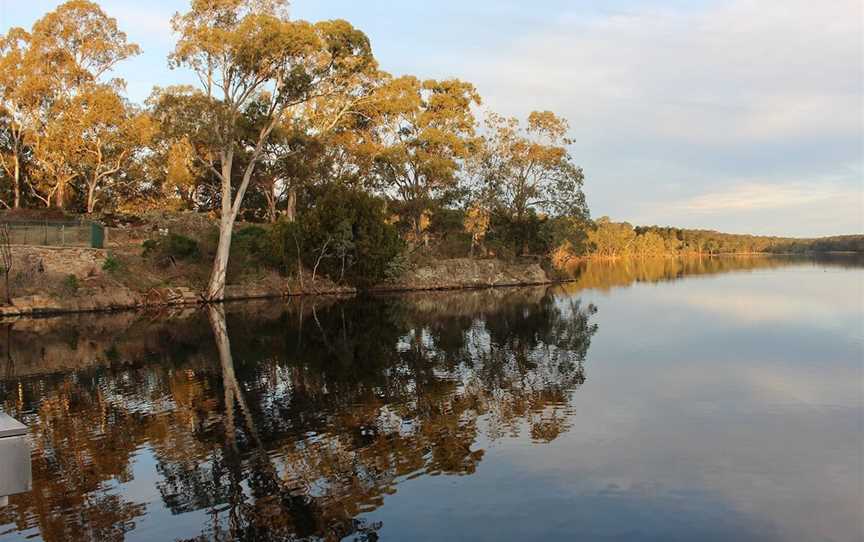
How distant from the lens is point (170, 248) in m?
36.2

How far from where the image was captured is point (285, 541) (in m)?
6.15

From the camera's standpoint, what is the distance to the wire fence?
31.8 m

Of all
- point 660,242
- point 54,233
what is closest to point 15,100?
point 54,233

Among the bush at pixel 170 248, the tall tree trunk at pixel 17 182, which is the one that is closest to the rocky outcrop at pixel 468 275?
the bush at pixel 170 248

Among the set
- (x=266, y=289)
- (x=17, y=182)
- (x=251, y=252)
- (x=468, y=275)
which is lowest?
(x=266, y=289)

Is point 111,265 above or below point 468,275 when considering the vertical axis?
above

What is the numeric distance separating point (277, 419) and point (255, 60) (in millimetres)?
26320

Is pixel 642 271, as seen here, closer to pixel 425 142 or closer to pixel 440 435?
pixel 425 142

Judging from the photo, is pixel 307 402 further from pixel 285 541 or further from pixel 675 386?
pixel 675 386

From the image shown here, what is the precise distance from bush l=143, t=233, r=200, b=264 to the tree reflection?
50.1ft

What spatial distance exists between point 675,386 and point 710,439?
3.92m

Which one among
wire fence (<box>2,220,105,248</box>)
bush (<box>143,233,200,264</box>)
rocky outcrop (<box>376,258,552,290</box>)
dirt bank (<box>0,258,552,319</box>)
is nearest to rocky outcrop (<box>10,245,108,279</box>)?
wire fence (<box>2,220,105,248</box>)

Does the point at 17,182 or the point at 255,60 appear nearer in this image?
the point at 255,60

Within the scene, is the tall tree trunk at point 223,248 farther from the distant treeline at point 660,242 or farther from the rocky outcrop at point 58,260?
the distant treeline at point 660,242
